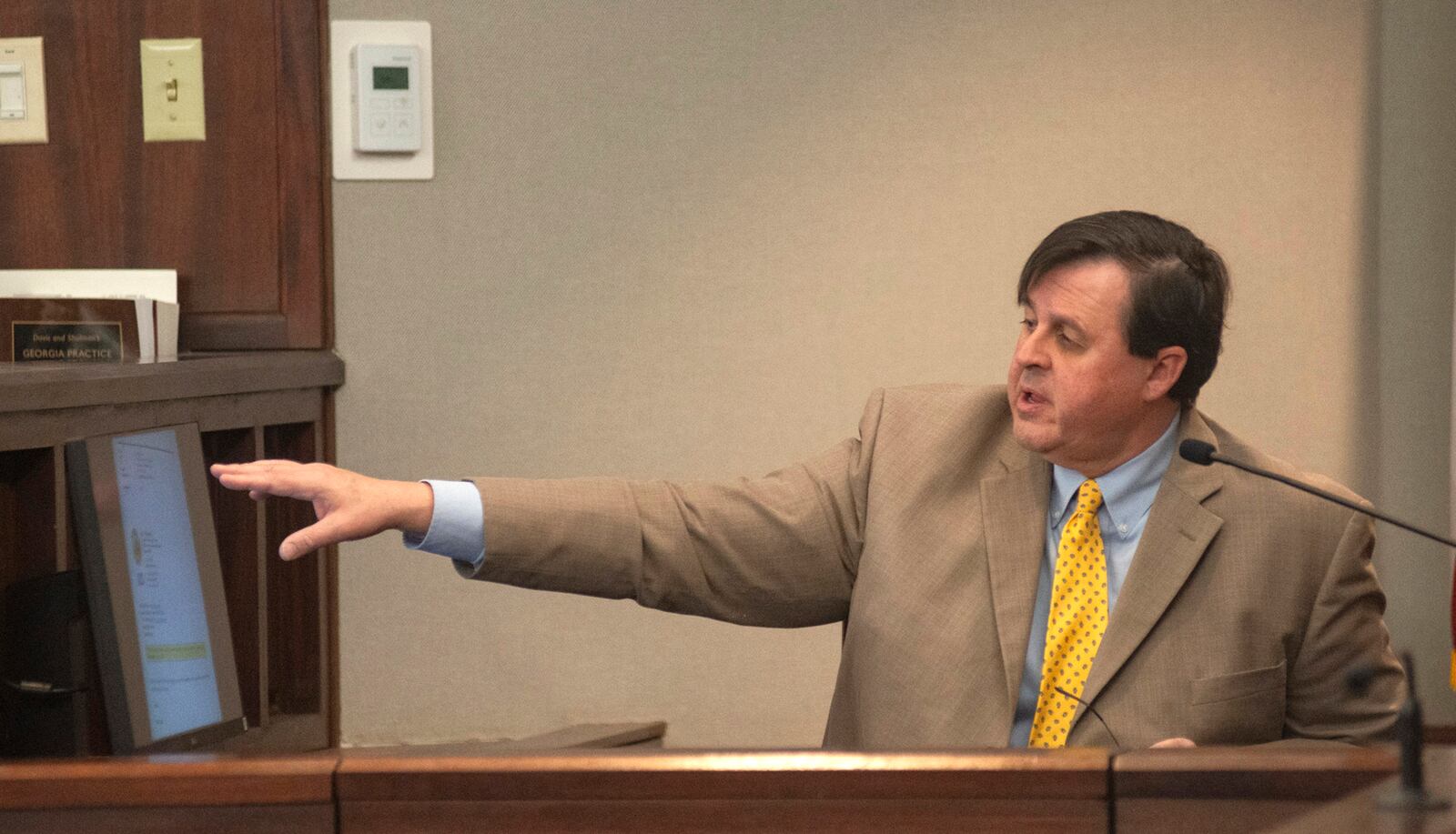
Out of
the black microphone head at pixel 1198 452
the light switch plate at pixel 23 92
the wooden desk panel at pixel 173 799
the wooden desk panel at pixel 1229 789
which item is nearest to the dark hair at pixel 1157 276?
the black microphone head at pixel 1198 452

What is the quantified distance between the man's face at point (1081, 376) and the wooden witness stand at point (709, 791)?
31.4 inches

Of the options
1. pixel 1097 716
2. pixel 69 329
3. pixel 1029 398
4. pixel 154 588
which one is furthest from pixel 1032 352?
pixel 69 329

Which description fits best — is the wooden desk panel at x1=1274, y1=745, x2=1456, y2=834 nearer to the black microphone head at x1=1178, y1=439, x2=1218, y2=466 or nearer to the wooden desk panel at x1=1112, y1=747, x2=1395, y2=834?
the wooden desk panel at x1=1112, y1=747, x2=1395, y2=834

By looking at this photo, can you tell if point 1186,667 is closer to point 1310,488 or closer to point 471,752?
point 1310,488

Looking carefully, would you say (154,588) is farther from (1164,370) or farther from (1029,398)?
(1164,370)

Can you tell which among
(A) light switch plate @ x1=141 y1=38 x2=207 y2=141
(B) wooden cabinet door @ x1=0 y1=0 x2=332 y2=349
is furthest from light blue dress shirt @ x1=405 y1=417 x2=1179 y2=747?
(A) light switch plate @ x1=141 y1=38 x2=207 y2=141

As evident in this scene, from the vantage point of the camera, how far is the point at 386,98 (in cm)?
282

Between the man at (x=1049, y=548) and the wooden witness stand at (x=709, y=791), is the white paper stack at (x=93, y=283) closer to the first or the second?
the man at (x=1049, y=548)

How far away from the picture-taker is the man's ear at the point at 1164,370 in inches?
80.6

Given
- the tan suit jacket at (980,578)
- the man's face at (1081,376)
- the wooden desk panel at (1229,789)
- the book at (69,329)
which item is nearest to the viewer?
the wooden desk panel at (1229,789)

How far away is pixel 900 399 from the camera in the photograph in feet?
7.13

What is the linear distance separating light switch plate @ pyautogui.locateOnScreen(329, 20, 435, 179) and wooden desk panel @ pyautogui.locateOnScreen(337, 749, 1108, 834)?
180 centimetres

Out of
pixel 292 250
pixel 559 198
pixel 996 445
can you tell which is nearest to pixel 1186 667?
pixel 996 445

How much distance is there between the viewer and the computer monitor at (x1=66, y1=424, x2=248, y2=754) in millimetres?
1880
